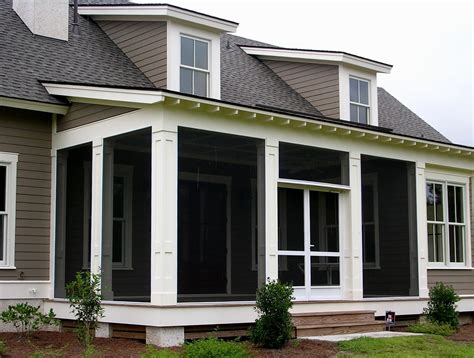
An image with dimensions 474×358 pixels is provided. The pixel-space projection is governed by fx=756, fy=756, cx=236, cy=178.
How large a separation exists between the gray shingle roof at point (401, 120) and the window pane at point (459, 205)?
282cm

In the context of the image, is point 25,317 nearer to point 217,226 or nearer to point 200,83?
point 200,83

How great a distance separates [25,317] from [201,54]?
6.16m

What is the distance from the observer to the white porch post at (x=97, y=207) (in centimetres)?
1272

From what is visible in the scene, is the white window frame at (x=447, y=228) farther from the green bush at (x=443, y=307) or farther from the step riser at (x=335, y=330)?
the step riser at (x=335, y=330)

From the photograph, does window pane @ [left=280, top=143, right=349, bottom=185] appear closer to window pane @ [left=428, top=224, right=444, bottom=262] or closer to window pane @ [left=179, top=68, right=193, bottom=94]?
window pane @ [left=179, top=68, right=193, bottom=94]

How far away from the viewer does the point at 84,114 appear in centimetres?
1339

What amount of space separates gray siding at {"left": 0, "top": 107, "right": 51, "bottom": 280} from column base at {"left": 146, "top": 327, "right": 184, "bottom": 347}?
330 centimetres

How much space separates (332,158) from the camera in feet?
54.5

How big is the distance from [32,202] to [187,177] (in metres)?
5.19

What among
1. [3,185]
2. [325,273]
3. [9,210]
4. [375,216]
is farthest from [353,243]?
[3,185]

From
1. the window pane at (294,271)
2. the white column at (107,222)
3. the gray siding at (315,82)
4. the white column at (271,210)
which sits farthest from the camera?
the gray siding at (315,82)

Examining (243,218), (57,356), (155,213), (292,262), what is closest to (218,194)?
(243,218)

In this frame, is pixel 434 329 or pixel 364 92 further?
pixel 364 92

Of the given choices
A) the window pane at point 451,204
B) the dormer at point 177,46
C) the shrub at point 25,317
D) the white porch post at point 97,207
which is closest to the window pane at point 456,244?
the window pane at point 451,204
